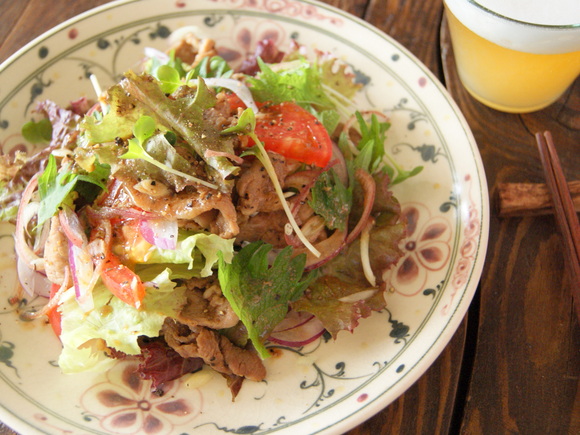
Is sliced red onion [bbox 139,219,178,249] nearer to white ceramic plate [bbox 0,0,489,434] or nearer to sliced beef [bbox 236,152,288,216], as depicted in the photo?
sliced beef [bbox 236,152,288,216]

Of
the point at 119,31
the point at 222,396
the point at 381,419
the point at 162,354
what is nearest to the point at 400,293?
the point at 381,419

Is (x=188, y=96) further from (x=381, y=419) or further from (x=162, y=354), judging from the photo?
(x=381, y=419)

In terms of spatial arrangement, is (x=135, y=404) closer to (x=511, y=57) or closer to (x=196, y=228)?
(x=196, y=228)

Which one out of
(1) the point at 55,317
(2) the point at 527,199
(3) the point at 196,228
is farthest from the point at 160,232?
(2) the point at 527,199

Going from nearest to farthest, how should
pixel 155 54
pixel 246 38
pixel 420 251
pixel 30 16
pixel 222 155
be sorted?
1. pixel 222 155
2. pixel 420 251
3. pixel 155 54
4. pixel 246 38
5. pixel 30 16

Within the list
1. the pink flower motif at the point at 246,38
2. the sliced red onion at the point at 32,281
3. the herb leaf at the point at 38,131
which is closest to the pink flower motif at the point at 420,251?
the pink flower motif at the point at 246,38

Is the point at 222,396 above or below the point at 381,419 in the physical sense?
above

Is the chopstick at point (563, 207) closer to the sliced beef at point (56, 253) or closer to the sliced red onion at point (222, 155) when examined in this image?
the sliced red onion at point (222, 155)
